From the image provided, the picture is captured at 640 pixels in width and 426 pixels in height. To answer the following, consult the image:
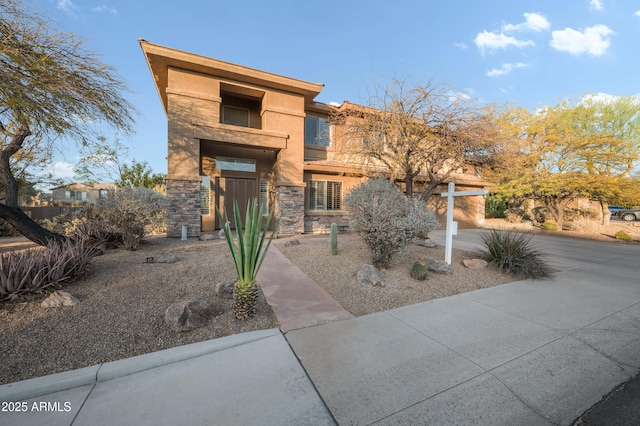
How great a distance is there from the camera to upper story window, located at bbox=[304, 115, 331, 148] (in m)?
13.4

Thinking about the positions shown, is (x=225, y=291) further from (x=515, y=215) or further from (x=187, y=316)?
(x=515, y=215)

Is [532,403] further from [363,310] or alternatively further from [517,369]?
[363,310]

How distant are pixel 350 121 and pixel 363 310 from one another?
8464 millimetres

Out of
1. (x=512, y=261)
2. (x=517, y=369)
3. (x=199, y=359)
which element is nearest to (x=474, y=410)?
(x=517, y=369)

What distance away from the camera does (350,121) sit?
10422mm

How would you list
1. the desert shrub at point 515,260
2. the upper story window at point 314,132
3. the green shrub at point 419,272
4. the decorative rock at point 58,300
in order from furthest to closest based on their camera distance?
1. the upper story window at point 314,132
2. the desert shrub at point 515,260
3. the green shrub at point 419,272
4. the decorative rock at point 58,300

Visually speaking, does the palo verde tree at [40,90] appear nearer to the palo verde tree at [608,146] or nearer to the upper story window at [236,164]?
the upper story window at [236,164]

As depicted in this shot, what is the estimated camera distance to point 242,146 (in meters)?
11.4

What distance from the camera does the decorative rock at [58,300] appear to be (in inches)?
134

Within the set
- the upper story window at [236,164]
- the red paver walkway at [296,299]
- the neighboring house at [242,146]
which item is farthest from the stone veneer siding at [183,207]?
the red paver walkway at [296,299]

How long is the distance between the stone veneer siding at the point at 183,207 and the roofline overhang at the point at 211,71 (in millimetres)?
4618

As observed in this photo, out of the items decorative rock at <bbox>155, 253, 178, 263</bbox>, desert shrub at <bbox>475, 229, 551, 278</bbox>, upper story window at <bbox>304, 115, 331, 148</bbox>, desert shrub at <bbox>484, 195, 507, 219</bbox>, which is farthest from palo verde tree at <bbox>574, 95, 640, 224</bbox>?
decorative rock at <bbox>155, 253, 178, 263</bbox>

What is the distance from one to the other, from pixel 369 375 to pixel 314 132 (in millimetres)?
12726

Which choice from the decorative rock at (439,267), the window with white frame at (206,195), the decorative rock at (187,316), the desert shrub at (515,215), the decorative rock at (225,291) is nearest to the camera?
the decorative rock at (187,316)
